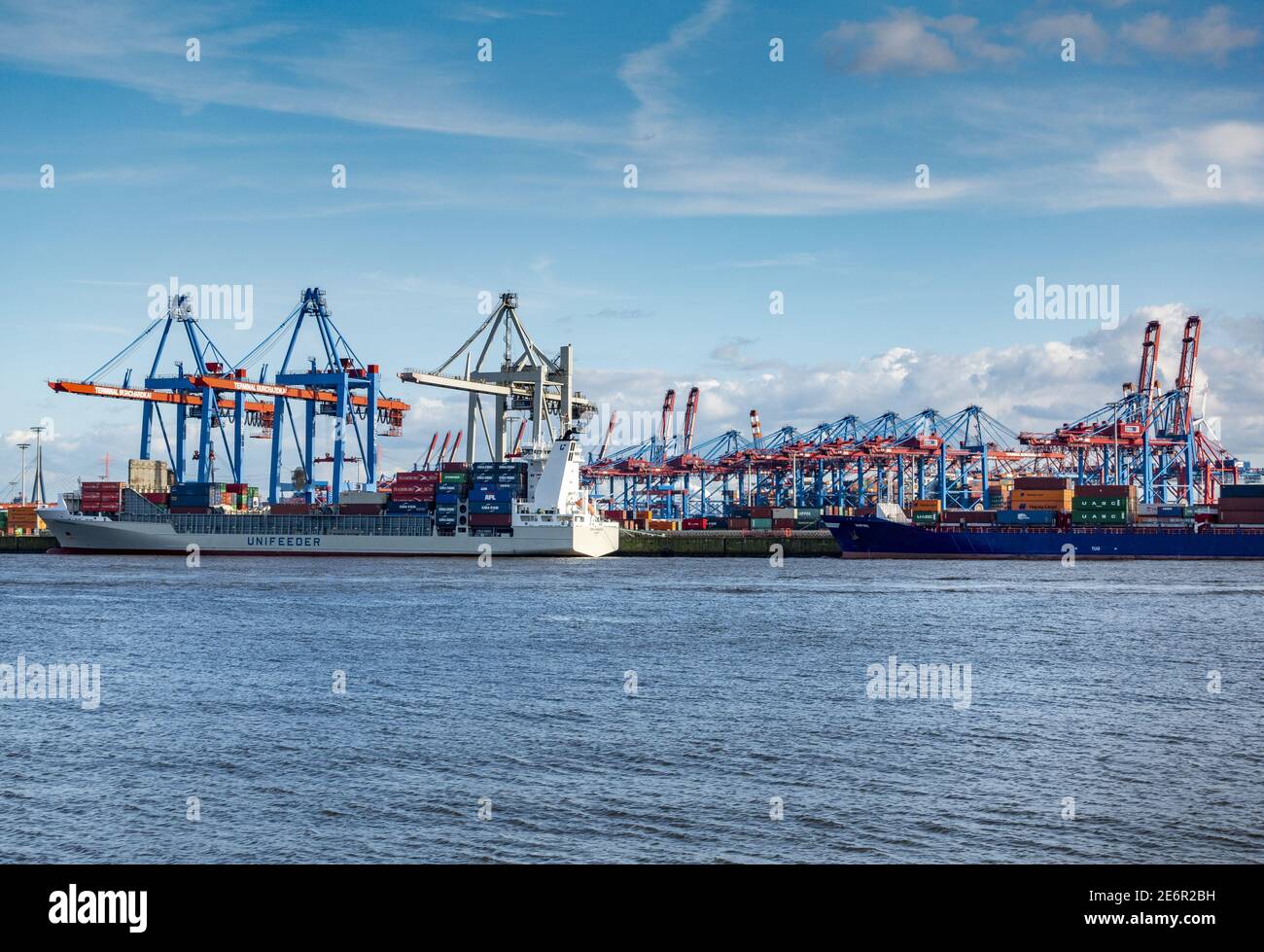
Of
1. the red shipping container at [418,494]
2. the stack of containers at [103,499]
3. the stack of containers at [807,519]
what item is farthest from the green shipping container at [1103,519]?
the stack of containers at [103,499]

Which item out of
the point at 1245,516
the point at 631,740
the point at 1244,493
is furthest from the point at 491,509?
the point at 631,740

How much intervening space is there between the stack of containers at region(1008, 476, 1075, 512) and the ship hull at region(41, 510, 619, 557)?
29387mm

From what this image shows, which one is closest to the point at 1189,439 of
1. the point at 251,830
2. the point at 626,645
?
the point at 626,645

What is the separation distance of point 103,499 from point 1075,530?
67642 mm

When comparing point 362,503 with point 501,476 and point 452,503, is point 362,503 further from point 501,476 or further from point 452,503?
point 501,476

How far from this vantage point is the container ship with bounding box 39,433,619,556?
81562mm

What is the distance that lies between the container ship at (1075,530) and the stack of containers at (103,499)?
167ft

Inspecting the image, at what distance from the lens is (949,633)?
109ft

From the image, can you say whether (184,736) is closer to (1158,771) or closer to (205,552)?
(1158,771)

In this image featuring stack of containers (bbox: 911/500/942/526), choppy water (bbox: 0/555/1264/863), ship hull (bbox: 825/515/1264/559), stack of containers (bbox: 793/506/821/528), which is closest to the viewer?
choppy water (bbox: 0/555/1264/863)

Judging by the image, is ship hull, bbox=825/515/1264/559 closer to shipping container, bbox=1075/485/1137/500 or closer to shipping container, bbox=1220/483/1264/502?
shipping container, bbox=1075/485/1137/500

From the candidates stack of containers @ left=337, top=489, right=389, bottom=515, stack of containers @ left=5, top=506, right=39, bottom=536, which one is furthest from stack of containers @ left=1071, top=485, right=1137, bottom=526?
stack of containers @ left=5, top=506, right=39, bottom=536
